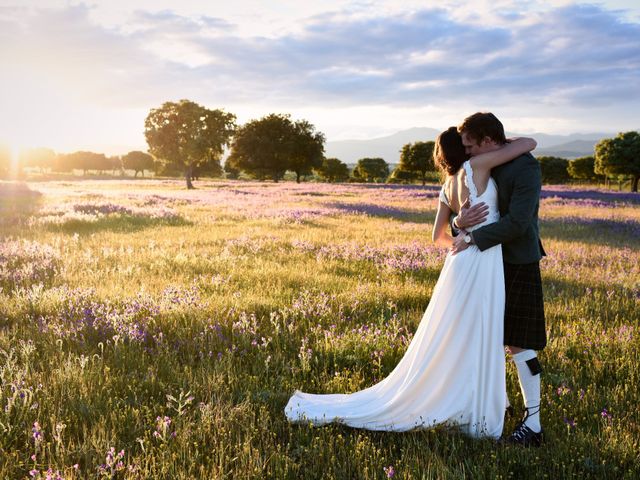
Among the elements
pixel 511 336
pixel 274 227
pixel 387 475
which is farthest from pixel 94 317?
pixel 274 227

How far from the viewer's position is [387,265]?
8.77 metres

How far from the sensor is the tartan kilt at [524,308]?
354cm

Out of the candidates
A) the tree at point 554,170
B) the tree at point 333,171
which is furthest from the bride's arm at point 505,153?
the tree at point 333,171

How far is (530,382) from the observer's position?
358 centimetres

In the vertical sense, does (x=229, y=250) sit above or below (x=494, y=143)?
below

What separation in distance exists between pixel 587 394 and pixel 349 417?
2.25 m

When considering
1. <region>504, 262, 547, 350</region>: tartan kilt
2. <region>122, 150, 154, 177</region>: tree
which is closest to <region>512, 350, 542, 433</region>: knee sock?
<region>504, 262, 547, 350</region>: tartan kilt

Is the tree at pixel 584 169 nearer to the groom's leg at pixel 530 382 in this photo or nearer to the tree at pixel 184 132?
the tree at pixel 184 132

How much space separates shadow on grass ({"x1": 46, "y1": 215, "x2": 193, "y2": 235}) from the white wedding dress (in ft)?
40.4

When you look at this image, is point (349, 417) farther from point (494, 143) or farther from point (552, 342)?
point (552, 342)

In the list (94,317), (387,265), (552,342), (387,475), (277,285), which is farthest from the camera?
(387,265)

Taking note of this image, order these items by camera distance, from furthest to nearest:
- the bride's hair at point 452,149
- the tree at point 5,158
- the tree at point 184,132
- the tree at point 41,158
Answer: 1. the tree at point 41,158
2. the tree at point 5,158
3. the tree at point 184,132
4. the bride's hair at point 452,149

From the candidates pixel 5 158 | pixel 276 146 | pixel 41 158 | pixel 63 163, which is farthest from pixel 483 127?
pixel 41 158

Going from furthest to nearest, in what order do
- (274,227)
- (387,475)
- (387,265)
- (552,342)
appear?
1. (274,227)
2. (387,265)
3. (552,342)
4. (387,475)
